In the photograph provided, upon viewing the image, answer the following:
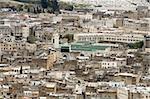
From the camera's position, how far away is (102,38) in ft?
133

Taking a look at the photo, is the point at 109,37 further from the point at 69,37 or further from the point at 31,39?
the point at 31,39

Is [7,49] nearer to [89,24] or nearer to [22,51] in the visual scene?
[22,51]

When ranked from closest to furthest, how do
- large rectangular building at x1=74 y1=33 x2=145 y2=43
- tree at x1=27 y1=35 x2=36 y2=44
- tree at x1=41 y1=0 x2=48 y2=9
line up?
1. tree at x1=27 y1=35 x2=36 y2=44
2. large rectangular building at x1=74 y1=33 x2=145 y2=43
3. tree at x1=41 y1=0 x2=48 y2=9

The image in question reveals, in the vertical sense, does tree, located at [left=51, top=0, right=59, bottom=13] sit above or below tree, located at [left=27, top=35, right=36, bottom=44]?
below

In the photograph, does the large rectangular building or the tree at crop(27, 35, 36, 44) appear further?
the large rectangular building

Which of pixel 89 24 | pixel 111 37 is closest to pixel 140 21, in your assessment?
pixel 89 24

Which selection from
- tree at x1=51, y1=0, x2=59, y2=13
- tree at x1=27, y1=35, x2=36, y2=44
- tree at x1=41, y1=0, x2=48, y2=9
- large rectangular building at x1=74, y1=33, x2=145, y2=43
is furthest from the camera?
tree at x1=41, y1=0, x2=48, y2=9

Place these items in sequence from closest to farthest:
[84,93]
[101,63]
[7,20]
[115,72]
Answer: [84,93] → [115,72] → [101,63] → [7,20]

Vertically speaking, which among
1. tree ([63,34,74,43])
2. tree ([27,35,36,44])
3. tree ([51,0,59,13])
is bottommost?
tree ([51,0,59,13])

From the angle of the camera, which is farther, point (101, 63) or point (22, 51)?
point (22, 51)

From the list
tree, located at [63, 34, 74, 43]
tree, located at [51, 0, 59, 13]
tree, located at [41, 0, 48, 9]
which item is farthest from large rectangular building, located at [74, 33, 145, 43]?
tree, located at [41, 0, 48, 9]

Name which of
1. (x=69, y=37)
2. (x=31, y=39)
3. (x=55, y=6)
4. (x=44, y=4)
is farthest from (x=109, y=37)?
(x=44, y=4)

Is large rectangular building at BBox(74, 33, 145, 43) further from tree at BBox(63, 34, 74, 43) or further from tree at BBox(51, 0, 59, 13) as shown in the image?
tree at BBox(51, 0, 59, 13)

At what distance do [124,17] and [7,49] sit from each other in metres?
17.4
